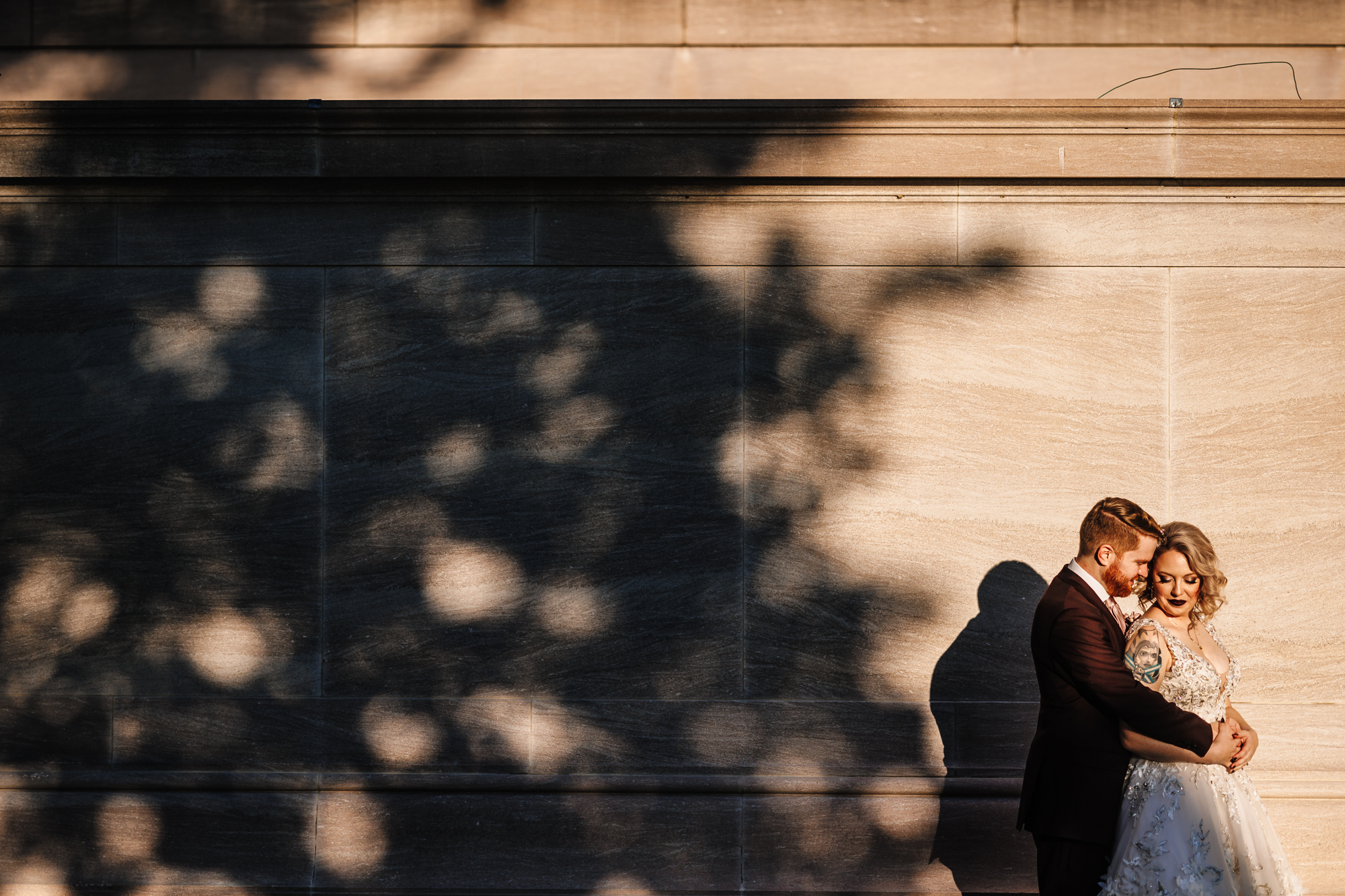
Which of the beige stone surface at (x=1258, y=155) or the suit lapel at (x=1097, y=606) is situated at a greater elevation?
the beige stone surface at (x=1258, y=155)

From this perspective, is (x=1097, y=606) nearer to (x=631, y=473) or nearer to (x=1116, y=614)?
(x=1116, y=614)

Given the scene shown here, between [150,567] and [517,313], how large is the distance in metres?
2.49

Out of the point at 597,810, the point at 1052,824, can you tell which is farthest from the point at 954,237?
the point at 597,810

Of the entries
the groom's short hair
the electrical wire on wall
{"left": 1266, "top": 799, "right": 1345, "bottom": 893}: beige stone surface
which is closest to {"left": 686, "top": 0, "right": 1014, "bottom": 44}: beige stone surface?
the electrical wire on wall

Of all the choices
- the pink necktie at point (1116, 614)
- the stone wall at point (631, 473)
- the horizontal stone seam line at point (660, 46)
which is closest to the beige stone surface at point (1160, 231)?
the stone wall at point (631, 473)

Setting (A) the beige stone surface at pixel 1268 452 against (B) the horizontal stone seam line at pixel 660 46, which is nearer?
(A) the beige stone surface at pixel 1268 452

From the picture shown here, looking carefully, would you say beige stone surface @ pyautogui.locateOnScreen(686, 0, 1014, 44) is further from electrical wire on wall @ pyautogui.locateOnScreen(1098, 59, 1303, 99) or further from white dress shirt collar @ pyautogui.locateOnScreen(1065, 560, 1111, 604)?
white dress shirt collar @ pyautogui.locateOnScreen(1065, 560, 1111, 604)

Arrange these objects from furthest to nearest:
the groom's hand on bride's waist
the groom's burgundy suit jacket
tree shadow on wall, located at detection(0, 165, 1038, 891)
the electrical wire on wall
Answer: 1. the electrical wire on wall
2. tree shadow on wall, located at detection(0, 165, 1038, 891)
3. the groom's hand on bride's waist
4. the groom's burgundy suit jacket

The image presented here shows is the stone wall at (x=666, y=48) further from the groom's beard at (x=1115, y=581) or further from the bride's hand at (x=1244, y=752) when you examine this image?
the bride's hand at (x=1244, y=752)

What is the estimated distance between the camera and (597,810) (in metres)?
5.21

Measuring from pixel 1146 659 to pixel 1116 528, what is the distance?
56cm

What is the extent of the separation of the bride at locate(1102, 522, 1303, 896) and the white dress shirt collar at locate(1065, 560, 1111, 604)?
22 cm

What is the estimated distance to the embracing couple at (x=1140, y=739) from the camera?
13.0 feet

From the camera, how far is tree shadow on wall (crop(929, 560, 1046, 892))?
5.16 metres
